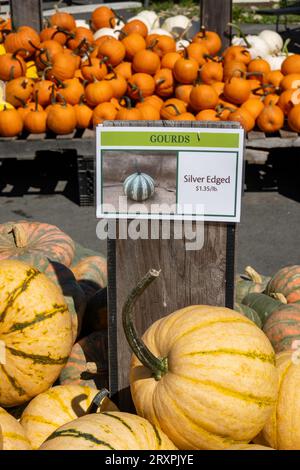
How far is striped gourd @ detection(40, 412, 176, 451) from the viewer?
1495 mm

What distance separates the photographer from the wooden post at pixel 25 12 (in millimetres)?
7012

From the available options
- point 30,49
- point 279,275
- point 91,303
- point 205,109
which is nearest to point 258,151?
point 205,109

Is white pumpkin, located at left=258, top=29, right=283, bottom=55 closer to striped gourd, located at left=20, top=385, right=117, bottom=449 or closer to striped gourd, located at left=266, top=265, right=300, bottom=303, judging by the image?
striped gourd, located at left=266, top=265, right=300, bottom=303

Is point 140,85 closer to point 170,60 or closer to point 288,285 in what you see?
point 170,60

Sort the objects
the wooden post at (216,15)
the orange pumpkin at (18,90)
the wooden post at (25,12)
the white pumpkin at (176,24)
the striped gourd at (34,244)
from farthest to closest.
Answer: the white pumpkin at (176,24) → the wooden post at (25,12) → the wooden post at (216,15) → the orange pumpkin at (18,90) → the striped gourd at (34,244)

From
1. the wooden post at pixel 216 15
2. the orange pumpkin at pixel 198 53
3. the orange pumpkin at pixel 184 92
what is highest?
the wooden post at pixel 216 15

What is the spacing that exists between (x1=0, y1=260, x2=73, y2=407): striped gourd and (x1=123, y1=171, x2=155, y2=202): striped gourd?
16.7 inches

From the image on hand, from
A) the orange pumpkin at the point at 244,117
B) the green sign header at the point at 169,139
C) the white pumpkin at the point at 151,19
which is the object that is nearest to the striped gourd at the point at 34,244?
the green sign header at the point at 169,139

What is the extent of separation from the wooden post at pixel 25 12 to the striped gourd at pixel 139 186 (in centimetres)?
578

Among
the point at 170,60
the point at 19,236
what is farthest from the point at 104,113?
the point at 19,236

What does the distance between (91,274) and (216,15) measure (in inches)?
196

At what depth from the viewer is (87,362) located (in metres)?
2.21

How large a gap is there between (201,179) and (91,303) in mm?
869

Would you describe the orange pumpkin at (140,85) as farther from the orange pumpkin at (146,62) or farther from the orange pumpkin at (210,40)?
the orange pumpkin at (210,40)
